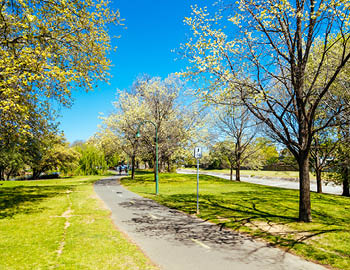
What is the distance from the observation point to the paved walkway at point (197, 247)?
16.3 ft

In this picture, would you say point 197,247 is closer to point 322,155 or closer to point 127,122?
point 322,155

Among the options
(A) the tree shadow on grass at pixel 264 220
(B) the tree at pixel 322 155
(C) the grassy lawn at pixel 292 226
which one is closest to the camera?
(C) the grassy lawn at pixel 292 226

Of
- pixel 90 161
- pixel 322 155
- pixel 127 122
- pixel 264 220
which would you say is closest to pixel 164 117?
pixel 127 122

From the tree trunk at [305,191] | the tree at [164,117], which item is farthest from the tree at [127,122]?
the tree trunk at [305,191]

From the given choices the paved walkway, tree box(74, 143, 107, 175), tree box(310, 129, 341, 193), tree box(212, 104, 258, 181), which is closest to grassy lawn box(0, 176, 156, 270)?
the paved walkway

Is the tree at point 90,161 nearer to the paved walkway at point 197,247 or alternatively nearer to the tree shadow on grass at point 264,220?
the tree shadow on grass at point 264,220

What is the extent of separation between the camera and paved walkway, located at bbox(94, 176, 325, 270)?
16.3 ft

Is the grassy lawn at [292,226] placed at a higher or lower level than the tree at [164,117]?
lower

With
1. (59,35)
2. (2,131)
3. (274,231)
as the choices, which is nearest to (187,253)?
(274,231)

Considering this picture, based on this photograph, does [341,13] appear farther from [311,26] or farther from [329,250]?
[329,250]

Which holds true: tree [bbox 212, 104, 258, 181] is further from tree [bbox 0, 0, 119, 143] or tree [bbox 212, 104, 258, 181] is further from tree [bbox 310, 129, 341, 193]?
tree [bbox 0, 0, 119, 143]

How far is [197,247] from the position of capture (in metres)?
5.98

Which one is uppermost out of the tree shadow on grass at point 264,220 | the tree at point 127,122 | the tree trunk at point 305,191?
the tree at point 127,122

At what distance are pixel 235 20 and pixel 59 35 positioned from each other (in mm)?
8127
